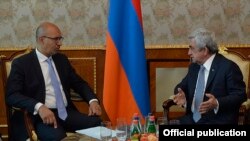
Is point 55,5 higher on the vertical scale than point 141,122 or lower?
higher

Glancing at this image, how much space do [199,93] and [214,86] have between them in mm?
136

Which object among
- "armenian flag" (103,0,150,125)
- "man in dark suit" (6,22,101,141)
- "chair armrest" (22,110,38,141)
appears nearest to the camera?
"armenian flag" (103,0,150,125)

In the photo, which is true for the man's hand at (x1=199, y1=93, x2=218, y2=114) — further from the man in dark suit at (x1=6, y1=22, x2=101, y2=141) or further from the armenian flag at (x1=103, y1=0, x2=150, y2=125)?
the man in dark suit at (x1=6, y1=22, x2=101, y2=141)

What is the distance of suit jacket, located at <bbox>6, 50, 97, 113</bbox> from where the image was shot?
3.24m

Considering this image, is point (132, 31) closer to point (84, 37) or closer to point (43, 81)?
point (43, 81)

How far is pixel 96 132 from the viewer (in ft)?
9.13

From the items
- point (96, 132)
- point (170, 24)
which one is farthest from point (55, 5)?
point (96, 132)

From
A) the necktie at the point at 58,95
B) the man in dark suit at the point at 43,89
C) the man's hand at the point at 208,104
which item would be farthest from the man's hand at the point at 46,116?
the man's hand at the point at 208,104

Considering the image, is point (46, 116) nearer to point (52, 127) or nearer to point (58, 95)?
point (52, 127)

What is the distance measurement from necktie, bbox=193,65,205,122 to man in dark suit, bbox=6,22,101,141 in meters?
0.74

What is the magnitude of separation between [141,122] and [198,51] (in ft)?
2.55

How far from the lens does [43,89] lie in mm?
3426

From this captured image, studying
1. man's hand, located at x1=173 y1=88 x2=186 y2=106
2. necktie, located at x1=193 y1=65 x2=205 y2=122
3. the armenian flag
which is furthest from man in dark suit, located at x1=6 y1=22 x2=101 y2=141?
necktie, located at x1=193 y1=65 x2=205 y2=122

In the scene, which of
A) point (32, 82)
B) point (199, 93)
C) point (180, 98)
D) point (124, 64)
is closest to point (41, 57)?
point (32, 82)
